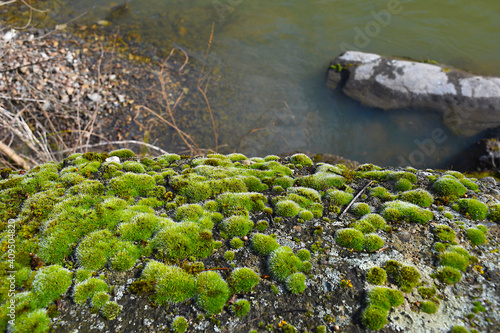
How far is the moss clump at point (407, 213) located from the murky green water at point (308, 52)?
763cm

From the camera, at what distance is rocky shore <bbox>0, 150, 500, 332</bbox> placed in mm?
3383

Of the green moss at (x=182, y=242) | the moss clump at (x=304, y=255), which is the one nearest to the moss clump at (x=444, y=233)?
the moss clump at (x=304, y=255)

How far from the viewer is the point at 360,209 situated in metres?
4.81

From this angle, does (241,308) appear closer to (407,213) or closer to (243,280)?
(243,280)

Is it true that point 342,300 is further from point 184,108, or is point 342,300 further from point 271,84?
point 271,84

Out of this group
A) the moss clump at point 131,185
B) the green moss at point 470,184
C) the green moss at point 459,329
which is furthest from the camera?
the green moss at point 470,184

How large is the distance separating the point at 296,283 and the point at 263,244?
26.9 inches

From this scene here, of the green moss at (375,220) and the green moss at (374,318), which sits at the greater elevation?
the green moss at (375,220)

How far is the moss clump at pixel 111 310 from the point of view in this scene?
10.9 ft

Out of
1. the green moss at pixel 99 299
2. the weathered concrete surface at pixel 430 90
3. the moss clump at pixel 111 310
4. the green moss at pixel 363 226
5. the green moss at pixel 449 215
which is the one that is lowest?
the weathered concrete surface at pixel 430 90

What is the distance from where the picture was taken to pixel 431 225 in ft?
14.8

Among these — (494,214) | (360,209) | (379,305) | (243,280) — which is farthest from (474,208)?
(243,280)

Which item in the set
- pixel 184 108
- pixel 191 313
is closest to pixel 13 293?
pixel 191 313

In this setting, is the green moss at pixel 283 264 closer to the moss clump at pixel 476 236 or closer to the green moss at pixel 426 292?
the green moss at pixel 426 292
